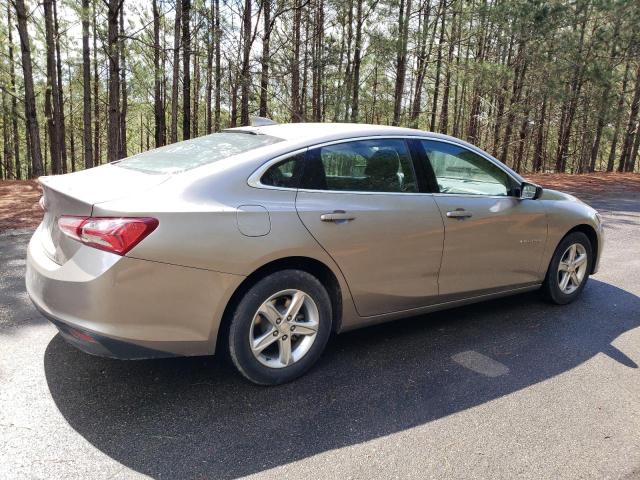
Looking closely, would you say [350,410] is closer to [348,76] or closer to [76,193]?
[76,193]

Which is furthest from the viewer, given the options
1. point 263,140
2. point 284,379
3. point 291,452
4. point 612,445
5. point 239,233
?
point 263,140

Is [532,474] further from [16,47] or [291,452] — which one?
[16,47]

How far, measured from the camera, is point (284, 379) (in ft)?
10.0

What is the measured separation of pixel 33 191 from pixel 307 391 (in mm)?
10789

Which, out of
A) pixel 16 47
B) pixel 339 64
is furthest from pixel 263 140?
pixel 16 47

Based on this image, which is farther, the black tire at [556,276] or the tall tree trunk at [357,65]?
the tall tree trunk at [357,65]

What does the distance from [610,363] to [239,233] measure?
2823 millimetres

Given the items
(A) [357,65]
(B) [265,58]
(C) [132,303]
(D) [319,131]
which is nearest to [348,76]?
(A) [357,65]

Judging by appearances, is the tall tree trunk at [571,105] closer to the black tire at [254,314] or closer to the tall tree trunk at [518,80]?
the tall tree trunk at [518,80]

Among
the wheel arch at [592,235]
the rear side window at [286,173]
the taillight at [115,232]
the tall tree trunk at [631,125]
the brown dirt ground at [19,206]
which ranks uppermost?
the tall tree trunk at [631,125]

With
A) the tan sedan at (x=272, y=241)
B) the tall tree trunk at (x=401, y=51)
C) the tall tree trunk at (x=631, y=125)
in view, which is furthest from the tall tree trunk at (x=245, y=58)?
the tall tree trunk at (x=631, y=125)

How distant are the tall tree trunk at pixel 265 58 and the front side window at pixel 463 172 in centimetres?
1364

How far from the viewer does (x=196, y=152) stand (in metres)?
3.34

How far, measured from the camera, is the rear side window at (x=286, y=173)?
3.01 meters
